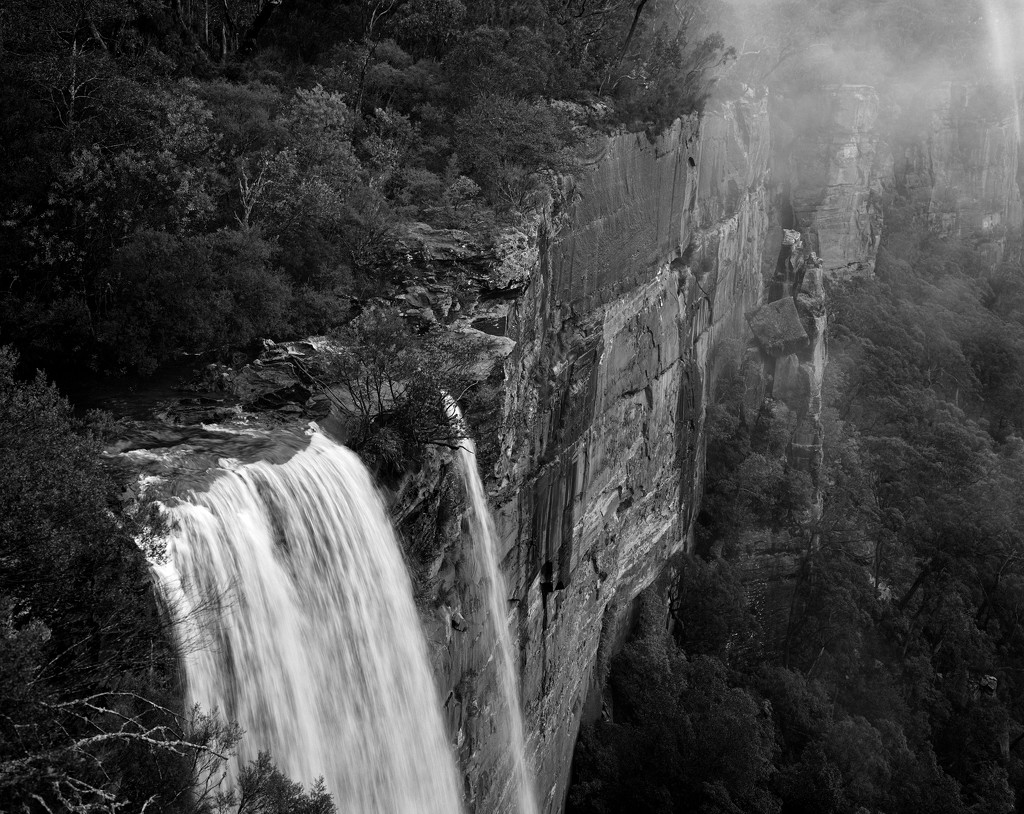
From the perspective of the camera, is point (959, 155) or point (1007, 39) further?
point (1007, 39)

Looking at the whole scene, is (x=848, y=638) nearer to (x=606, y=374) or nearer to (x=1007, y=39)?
(x=606, y=374)

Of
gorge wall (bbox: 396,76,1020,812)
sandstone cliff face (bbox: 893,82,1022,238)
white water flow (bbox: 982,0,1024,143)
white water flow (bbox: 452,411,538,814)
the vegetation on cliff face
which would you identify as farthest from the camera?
white water flow (bbox: 982,0,1024,143)

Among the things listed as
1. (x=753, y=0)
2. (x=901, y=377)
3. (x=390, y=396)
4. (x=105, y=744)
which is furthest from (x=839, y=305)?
(x=105, y=744)

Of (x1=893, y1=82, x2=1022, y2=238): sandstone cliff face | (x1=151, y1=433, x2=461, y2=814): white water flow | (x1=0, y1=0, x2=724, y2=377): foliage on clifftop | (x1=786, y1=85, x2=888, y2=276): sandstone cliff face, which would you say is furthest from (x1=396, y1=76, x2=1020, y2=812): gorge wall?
(x1=893, y1=82, x2=1022, y2=238): sandstone cliff face

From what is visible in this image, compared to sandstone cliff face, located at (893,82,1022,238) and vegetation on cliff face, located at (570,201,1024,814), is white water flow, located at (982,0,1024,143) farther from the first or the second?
vegetation on cliff face, located at (570,201,1024,814)

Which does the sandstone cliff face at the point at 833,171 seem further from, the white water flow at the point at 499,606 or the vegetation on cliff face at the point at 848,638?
the white water flow at the point at 499,606

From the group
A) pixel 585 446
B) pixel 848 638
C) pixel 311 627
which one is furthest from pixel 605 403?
pixel 848 638
